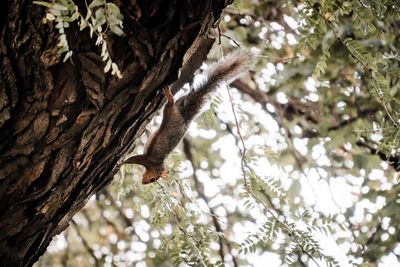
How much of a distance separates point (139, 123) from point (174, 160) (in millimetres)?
522

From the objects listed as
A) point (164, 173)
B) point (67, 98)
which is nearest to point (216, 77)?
point (164, 173)

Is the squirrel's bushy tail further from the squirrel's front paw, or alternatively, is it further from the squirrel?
the squirrel's front paw

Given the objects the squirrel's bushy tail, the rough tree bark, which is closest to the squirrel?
the squirrel's bushy tail

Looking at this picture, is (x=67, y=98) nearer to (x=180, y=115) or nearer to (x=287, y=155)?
(x=180, y=115)

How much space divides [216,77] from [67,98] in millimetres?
559

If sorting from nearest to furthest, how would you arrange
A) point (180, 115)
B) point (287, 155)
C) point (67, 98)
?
1. point (67, 98)
2. point (180, 115)
3. point (287, 155)

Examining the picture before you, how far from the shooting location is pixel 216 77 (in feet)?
4.50

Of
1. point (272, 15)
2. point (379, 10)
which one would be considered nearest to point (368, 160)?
point (272, 15)

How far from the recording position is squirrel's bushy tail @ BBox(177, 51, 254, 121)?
133cm

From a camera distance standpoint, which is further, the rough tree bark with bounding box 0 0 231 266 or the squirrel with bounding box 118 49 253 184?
the squirrel with bounding box 118 49 253 184

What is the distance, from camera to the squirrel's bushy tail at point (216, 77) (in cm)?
133

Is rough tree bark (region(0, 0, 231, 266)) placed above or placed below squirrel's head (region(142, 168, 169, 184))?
above

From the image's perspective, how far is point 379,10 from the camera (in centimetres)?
102

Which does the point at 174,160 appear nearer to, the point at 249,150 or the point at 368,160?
the point at 249,150
